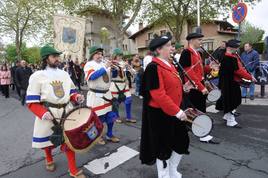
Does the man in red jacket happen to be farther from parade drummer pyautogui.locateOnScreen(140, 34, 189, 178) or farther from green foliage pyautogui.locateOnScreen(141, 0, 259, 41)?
green foliage pyautogui.locateOnScreen(141, 0, 259, 41)

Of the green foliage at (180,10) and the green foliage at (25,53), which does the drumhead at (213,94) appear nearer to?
the green foliage at (180,10)

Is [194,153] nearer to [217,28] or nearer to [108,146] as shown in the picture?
[108,146]

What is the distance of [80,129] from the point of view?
313 centimetres

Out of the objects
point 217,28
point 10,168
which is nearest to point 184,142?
point 10,168

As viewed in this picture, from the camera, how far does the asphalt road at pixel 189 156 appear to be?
369cm

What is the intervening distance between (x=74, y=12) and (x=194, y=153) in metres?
18.0

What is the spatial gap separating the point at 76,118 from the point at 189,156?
2060 mm

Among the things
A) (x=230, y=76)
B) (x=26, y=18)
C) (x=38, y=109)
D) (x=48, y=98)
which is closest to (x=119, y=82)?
(x=230, y=76)

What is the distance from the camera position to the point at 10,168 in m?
4.13

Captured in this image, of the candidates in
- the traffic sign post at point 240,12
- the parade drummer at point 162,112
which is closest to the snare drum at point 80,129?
the parade drummer at point 162,112

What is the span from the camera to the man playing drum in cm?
340

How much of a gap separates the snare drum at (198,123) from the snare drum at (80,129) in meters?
1.22

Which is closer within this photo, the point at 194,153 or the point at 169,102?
the point at 169,102

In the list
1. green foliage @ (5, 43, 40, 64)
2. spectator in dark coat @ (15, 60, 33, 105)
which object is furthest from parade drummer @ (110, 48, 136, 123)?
green foliage @ (5, 43, 40, 64)
